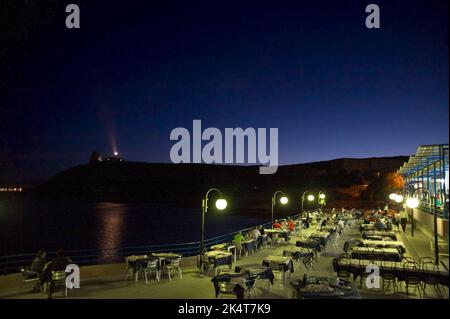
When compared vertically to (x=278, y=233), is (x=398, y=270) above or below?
above

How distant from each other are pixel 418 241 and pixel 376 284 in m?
8.50

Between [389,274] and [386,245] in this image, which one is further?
[386,245]

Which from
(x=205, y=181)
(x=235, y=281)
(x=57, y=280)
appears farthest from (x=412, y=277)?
(x=205, y=181)

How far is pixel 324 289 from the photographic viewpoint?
7.36m

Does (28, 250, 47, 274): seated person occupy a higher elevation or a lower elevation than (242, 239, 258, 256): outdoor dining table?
higher

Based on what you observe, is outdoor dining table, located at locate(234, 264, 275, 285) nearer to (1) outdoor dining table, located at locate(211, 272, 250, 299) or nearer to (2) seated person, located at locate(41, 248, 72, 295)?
(1) outdoor dining table, located at locate(211, 272, 250, 299)

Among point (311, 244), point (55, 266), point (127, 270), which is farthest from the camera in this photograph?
point (311, 244)

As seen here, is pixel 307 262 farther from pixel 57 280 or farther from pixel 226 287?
pixel 57 280

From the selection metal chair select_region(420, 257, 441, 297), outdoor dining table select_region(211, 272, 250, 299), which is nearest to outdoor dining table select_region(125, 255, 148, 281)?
outdoor dining table select_region(211, 272, 250, 299)

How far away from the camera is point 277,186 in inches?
5295

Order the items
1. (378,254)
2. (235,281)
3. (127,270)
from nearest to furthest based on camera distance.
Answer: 1. (235,281)
2. (127,270)
3. (378,254)

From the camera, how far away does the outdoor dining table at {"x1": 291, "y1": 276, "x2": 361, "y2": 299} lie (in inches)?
285
